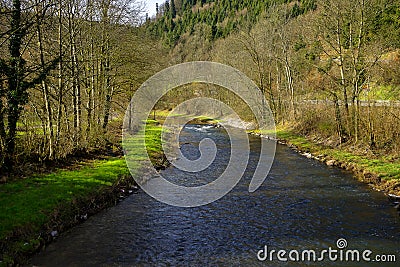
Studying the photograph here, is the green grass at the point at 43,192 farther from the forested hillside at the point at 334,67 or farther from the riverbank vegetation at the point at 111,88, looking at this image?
the forested hillside at the point at 334,67

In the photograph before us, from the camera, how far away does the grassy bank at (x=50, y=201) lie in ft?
31.7

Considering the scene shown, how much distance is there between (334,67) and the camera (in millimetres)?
33969

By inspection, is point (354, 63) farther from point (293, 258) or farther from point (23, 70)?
point (23, 70)

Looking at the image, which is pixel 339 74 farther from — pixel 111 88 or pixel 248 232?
pixel 248 232

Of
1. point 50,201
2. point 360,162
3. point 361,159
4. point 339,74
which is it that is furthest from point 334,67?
point 50,201

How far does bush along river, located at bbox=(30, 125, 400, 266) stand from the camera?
31.4 feet

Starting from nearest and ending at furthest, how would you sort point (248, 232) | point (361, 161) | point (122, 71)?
point (248, 232) < point (361, 161) < point (122, 71)

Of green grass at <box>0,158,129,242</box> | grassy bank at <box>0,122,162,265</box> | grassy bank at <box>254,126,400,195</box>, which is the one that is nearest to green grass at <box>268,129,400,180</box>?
grassy bank at <box>254,126,400,195</box>

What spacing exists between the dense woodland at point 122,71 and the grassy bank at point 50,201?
192 centimetres

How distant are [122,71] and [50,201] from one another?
17603 mm

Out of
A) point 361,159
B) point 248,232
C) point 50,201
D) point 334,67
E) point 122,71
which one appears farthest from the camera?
point 334,67

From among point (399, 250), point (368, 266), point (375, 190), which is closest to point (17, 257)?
point (368, 266)

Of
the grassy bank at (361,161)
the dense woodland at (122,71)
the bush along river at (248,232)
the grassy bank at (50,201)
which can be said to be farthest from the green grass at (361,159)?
the grassy bank at (50,201)

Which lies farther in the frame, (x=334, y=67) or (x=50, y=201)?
(x=334, y=67)
